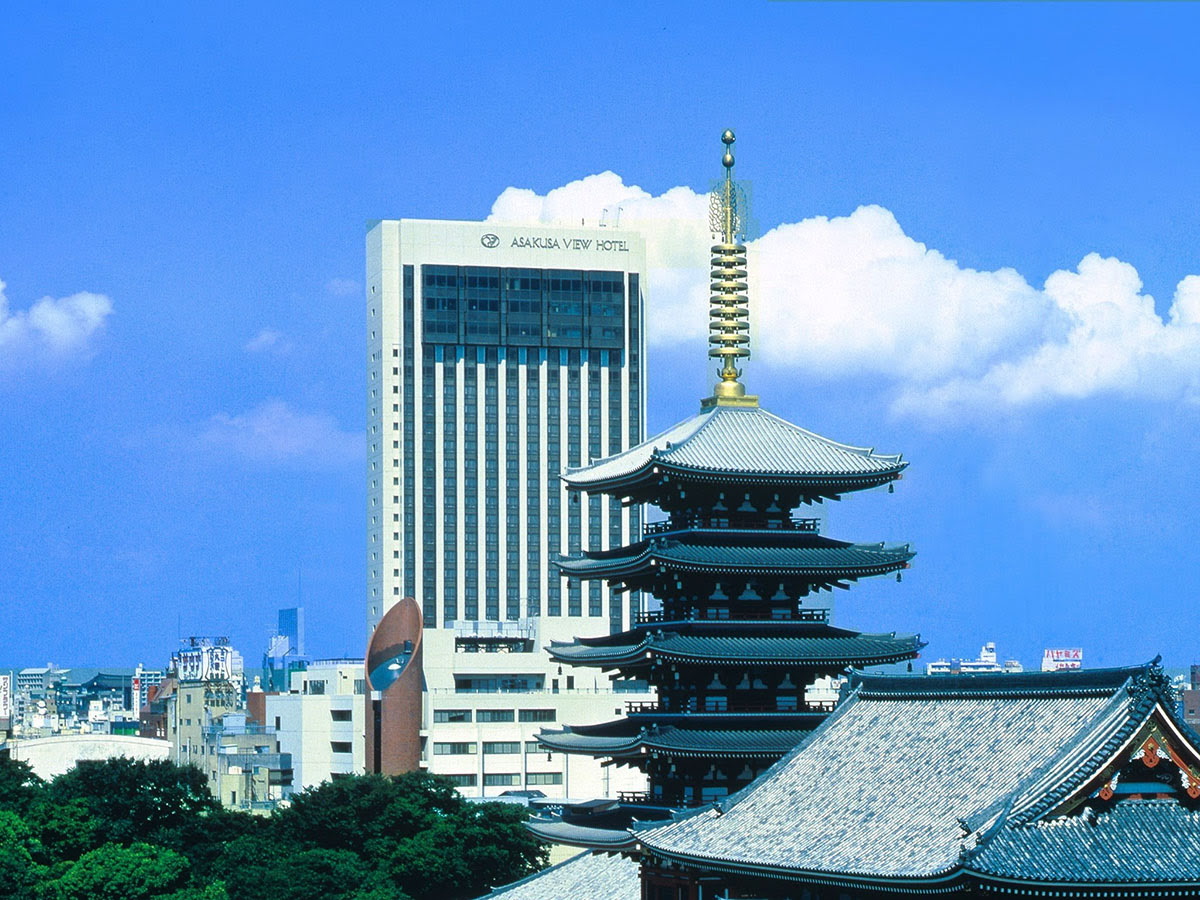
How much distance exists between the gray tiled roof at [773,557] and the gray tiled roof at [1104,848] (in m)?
21.7

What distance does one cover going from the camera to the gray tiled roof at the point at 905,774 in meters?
55.5

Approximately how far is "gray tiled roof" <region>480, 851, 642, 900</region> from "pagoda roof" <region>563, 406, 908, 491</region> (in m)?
15.3

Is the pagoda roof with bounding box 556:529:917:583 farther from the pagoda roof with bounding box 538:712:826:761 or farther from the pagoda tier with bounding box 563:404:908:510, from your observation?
the pagoda roof with bounding box 538:712:826:761

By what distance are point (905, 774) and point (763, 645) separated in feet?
45.5

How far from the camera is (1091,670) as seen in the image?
5850 cm

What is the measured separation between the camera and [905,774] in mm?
60938

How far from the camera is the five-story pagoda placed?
73.6 meters

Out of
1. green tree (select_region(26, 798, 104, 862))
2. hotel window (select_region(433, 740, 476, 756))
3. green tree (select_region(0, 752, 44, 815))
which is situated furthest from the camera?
hotel window (select_region(433, 740, 476, 756))

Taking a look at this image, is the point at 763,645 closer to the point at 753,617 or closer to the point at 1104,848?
the point at 753,617

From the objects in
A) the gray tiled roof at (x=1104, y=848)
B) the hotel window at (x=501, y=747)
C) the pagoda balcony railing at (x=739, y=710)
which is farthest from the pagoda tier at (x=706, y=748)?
the hotel window at (x=501, y=747)

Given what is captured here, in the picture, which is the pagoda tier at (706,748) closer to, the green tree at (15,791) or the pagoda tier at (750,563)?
the pagoda tier at (750,563)

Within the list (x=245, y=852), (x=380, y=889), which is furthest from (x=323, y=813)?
(x=380, y=889)

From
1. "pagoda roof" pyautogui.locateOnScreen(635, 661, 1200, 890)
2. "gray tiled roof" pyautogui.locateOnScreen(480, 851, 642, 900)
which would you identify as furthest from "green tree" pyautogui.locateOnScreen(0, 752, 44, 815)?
"pagoda roof" pyautogui.locateOnScreen(635, 661, 1200, 890)

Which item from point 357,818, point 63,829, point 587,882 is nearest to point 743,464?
point 587,882
